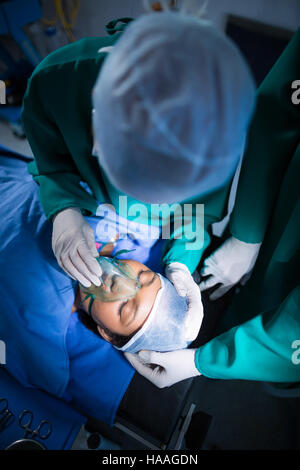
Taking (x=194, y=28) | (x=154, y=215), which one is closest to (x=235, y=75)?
(x=194, y=28)

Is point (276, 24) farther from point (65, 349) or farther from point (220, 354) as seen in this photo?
point (65, 349)

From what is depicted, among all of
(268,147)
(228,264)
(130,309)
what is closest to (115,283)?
(130,309)

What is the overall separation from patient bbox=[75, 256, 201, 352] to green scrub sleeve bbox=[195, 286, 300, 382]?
0.15m

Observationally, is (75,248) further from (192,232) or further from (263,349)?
(263,349)

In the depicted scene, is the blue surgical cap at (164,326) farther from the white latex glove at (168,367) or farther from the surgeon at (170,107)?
the surgeon at (170,107)

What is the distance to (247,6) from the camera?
2012 mm

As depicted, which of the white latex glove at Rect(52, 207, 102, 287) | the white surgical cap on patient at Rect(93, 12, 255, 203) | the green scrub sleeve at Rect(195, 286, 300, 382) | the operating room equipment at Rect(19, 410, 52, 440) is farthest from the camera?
the white latex glove at Rect(52, 207, 102, 287)

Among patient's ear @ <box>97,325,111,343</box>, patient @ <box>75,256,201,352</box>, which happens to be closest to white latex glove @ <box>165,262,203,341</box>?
patient @ <box>75,256,201,352</box>

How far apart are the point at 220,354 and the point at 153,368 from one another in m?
0.39

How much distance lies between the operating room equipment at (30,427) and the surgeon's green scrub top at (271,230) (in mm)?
680

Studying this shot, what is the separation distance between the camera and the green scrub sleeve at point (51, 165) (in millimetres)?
1074

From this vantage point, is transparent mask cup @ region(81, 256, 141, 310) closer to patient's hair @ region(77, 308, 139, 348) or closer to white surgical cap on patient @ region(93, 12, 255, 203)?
patient's hair @ region(77, 308, 139, 348)

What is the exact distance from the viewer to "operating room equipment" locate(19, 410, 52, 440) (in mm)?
1050

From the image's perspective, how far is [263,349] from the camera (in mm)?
871
